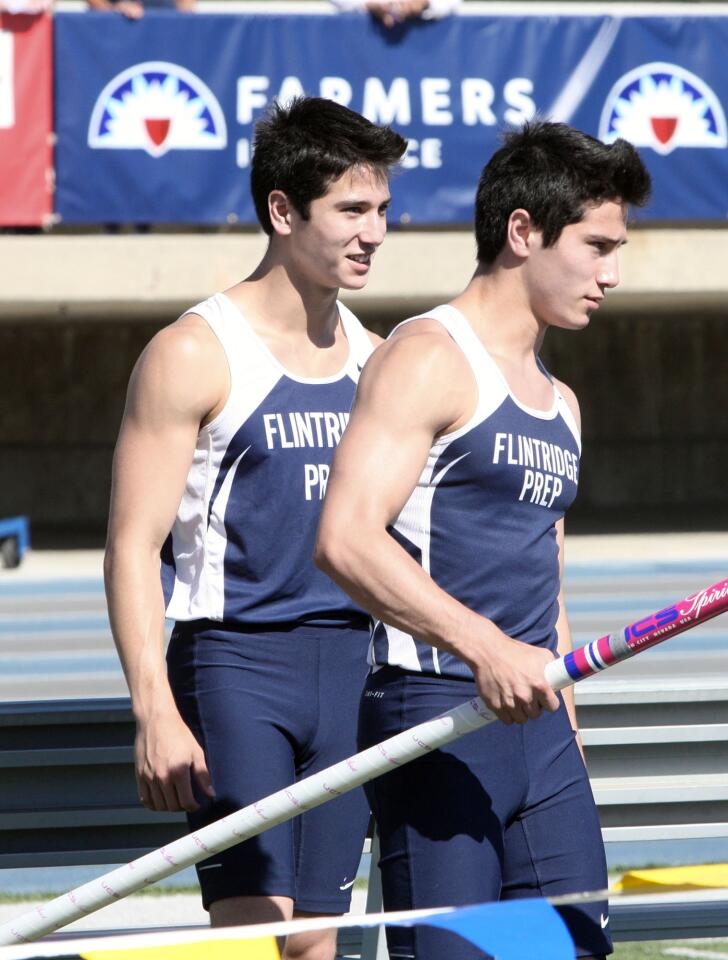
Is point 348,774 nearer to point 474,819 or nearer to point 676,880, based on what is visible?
point 474,819

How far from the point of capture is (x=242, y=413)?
2732 millimetres

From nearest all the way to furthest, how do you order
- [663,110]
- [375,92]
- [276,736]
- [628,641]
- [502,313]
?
[628,641] < [502,313] < [276,736] < [375,92] < [663,110]

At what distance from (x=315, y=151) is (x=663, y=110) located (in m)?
10.7

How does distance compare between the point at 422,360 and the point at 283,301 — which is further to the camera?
the point at 283,301

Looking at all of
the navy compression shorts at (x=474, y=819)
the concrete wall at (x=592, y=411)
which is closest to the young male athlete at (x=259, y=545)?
the navy compression shorts at (x=474, y=819)

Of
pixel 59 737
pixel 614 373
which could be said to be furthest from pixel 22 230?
pixel 59 737

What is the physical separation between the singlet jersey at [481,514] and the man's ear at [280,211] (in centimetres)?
52

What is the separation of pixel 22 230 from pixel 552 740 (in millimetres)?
11465

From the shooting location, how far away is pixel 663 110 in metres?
12.8

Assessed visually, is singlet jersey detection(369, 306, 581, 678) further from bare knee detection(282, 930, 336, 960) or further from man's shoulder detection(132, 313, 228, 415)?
bare knee detection(282, 930, 336, 960)

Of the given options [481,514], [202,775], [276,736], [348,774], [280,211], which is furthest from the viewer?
[280,211]

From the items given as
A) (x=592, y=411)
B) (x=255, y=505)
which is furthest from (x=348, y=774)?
(x=592, y=411)

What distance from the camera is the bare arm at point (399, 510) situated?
7.08 ft

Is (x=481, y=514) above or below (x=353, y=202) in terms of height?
below
